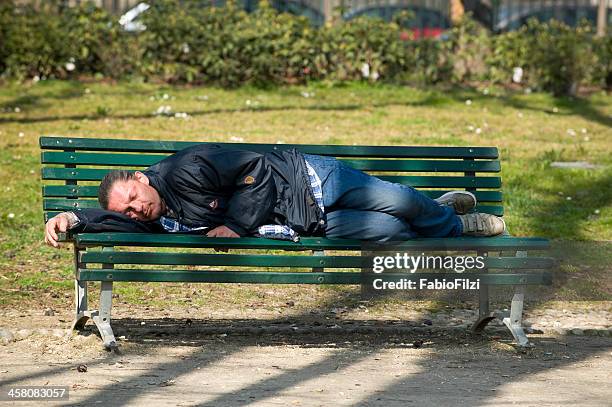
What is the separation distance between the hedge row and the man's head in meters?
8.30

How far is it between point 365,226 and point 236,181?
65cm

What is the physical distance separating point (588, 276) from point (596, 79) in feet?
25.5

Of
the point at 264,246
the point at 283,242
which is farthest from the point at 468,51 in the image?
the point at 264,246

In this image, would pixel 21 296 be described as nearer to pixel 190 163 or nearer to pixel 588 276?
pixel 190 163

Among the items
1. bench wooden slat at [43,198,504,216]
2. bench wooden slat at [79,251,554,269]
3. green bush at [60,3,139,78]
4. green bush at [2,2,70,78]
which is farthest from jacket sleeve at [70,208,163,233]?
green bush at [60,3,139,78]

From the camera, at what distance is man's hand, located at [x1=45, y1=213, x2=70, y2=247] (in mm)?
5102

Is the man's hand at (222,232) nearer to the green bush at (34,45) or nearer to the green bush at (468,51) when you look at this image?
the green bush at (34,45)

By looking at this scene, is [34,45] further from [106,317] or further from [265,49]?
[106,317]

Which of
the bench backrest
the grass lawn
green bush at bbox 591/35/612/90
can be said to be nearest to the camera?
the bench backrest

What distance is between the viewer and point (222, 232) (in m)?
5.23

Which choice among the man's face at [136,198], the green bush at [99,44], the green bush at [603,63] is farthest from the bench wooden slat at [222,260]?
the green bush at [603,63]

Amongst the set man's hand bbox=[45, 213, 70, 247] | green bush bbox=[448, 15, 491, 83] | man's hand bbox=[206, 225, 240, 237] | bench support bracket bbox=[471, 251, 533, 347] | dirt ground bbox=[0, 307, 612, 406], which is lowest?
dirt ground bbox=[0, 307, 612, 406]

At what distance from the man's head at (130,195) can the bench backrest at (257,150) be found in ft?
1.41

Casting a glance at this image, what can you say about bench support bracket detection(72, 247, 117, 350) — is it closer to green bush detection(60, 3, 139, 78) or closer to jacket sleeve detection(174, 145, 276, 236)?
jacket sleeve detection(174, 145, 276, 236)
